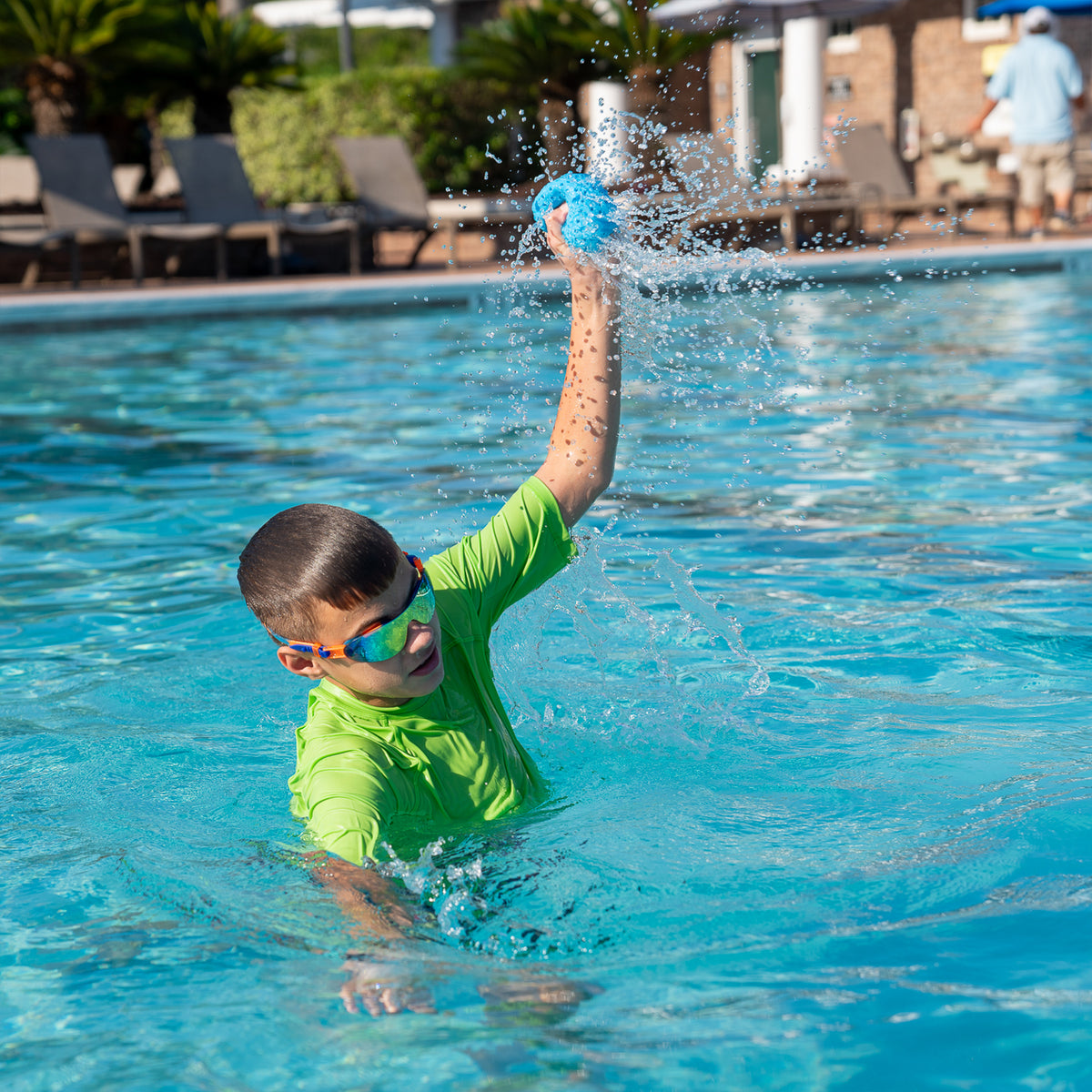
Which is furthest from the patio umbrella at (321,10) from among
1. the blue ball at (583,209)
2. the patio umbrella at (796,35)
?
the blue ball at (583,209)

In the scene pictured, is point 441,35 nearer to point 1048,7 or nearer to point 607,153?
point 1048,7

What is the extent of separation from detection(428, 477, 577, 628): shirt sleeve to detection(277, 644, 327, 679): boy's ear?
1.16 ft

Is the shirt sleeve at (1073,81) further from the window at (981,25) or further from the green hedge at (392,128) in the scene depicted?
the green hedge at (392,128)

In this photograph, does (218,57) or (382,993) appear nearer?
(382,993)

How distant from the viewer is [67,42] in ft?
58.5

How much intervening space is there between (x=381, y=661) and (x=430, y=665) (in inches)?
3.7

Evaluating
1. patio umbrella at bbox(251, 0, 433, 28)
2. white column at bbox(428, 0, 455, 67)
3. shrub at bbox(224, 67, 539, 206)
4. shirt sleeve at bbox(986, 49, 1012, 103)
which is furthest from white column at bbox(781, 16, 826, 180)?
white column at bbox(428, 0, 455, 67)

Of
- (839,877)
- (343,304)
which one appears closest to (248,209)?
(343,304)

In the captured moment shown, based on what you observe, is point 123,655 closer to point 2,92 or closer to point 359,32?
point 2,92

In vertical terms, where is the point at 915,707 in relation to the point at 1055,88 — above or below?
below

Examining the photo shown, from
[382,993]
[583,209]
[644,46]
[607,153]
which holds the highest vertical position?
[644,46]

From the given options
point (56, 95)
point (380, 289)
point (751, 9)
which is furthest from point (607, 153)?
point (56, 95)

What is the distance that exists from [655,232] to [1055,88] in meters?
12.7

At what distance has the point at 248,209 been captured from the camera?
50.3 ft
